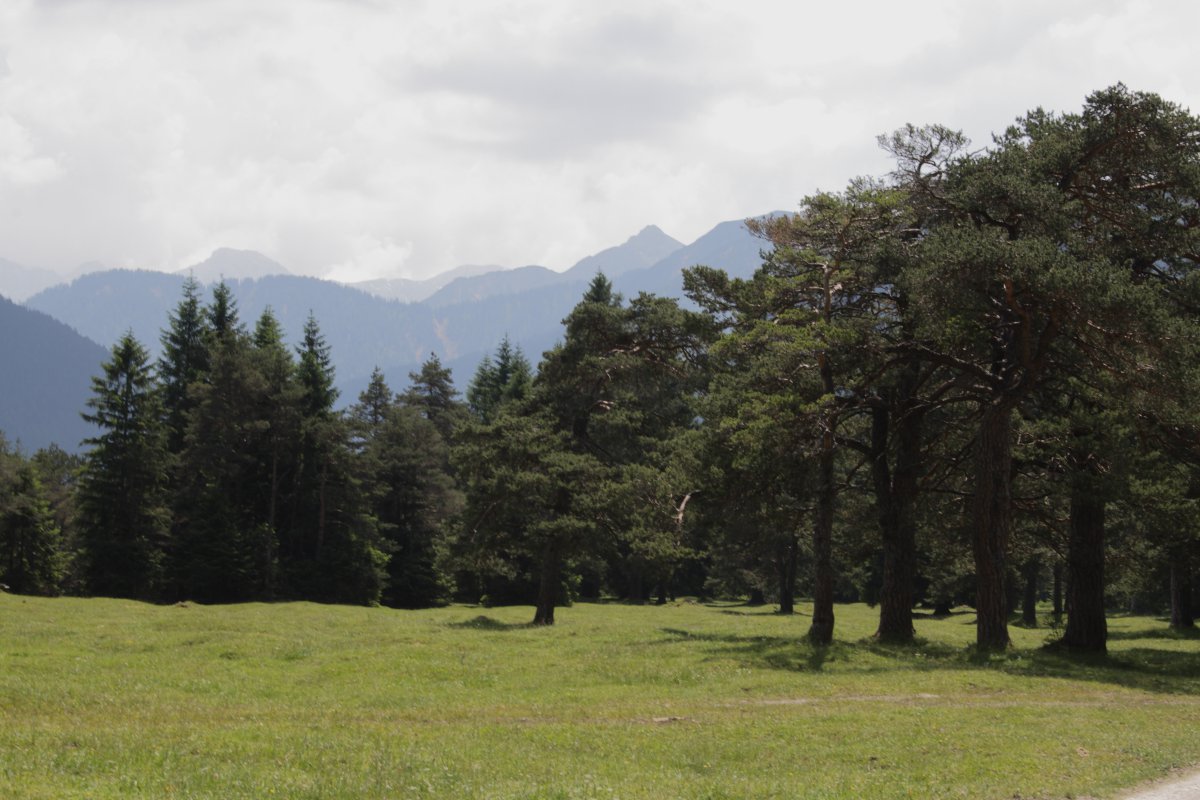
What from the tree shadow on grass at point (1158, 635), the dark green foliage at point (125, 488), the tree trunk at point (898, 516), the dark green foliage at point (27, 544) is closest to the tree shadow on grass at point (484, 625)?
the tree trunk at point (898, 516)

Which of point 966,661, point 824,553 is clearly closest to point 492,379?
point 824,553

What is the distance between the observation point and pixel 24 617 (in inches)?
1593

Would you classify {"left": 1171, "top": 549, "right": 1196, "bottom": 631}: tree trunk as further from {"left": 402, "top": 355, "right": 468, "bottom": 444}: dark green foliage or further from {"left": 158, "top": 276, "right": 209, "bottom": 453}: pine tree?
{"left": 402, "top": 355, "right": 468, "bottom": 444}: dark green foliage

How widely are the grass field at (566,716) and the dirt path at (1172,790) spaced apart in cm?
37

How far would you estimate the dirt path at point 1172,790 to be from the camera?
39.6 feet

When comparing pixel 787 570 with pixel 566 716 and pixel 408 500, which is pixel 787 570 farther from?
pixel 566 716

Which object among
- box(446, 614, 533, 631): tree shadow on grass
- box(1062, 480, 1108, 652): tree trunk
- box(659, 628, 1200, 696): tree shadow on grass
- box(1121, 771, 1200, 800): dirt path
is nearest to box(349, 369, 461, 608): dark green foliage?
box(446, 614, 533, 631): tree shadow on grass

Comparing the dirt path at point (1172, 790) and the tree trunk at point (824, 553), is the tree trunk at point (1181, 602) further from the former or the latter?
the dirt path at point (1172, 790)

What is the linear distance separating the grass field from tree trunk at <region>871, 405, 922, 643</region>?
4.49 ft

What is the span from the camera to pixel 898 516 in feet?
109

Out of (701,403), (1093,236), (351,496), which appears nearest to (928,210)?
(1093,236)

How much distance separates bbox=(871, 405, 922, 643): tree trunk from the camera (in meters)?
33.4

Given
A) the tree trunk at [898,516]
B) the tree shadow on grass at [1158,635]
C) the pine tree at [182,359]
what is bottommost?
the tree shadow on grass at [1158,635]

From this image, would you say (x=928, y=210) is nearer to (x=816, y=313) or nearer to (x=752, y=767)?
(x=816, y=313)
